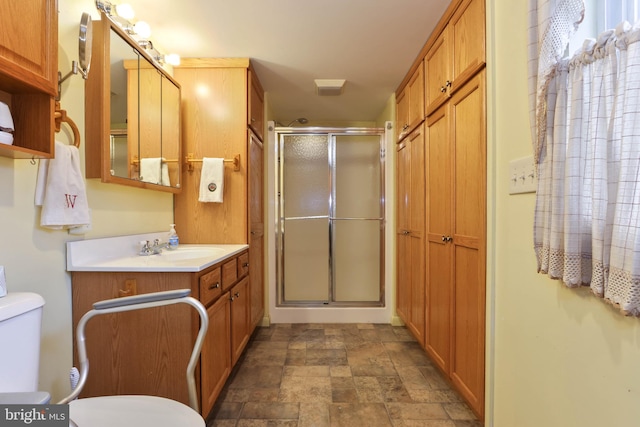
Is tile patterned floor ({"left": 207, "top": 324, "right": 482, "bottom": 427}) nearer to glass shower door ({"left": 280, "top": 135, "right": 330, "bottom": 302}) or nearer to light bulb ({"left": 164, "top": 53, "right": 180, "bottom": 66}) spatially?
glass shower door ({"left": 280, "top": 135, "right": 330, "bottom": 302})

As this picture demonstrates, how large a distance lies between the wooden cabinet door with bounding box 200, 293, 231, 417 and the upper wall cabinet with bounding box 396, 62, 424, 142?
5.95 feet

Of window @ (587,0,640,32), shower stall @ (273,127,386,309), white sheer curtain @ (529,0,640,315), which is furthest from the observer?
shower stall @ (273,127,386,309)

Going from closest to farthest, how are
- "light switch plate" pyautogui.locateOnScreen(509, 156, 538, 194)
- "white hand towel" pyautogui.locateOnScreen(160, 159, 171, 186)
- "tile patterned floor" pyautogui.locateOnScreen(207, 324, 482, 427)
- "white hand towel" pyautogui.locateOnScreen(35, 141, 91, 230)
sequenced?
"light switch plate" pyautogui.locateOnScreen(509, 156, 538, 194), "white hand towel" pyautogui.locateOnScreen(35, 141, 91, 230), "tile patterned floor" pyautogui.locateOnScreen(207, 324, 482, 427), "white hand towel" pyautogui.locateOnScreen(160, 159, 171, 186)

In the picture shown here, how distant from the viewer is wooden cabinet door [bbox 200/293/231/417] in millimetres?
1323

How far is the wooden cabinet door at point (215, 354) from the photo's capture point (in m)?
1.32

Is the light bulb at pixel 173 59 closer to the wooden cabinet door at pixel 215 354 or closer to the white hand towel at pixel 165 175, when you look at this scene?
the white hand towel at pixel 165 175

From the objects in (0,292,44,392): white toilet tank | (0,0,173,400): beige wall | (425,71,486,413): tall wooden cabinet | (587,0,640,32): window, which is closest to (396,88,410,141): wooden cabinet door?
(425,71,486,413): tall wooden cabinet

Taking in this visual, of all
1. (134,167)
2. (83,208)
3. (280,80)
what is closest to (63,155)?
(83,208)

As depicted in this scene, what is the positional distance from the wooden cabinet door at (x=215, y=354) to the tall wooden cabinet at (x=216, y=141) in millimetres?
522

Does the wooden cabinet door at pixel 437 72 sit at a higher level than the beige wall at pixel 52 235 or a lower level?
higher

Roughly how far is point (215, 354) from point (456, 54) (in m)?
2.03

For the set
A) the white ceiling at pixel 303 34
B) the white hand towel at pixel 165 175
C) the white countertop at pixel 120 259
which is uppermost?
the white ceiling at pixel 303 34

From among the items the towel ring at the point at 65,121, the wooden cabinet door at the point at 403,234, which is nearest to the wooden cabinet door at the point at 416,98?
the wooden cabinet door at the point at 403,234

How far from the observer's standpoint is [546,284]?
3.10 feet
